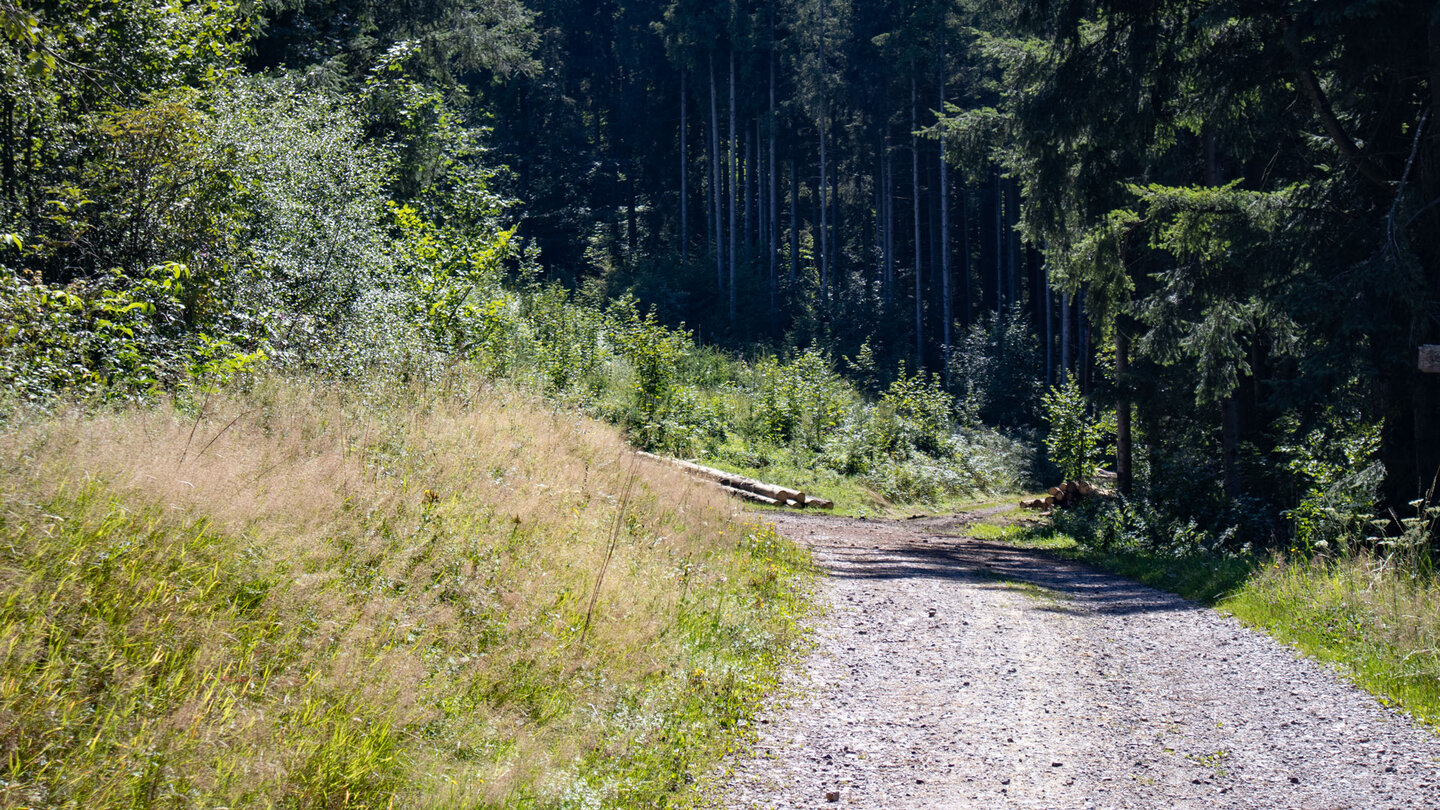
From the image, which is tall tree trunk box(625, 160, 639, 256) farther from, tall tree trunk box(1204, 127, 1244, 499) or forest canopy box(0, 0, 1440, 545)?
tall tree trunk box(1204, 127, 1244, 499)

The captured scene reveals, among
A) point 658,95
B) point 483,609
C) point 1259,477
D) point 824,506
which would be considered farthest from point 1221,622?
point 658,95

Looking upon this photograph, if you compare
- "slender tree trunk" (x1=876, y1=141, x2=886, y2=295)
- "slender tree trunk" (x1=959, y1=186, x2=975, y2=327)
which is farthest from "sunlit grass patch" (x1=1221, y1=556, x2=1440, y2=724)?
"slender tree trunk" (x1=959, y1=186, x2=975, y2=327)

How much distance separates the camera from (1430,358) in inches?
364

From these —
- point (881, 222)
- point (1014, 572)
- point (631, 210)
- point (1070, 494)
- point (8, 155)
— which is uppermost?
point (631, 210)

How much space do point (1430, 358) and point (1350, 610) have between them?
3826mm

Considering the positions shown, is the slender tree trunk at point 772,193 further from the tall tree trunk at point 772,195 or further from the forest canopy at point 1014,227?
the forest canopy at point 1014,227

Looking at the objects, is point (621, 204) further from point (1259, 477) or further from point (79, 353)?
point (79, 353)

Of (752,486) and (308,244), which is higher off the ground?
(308,244)

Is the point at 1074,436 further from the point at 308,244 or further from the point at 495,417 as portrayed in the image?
the point at 308,244

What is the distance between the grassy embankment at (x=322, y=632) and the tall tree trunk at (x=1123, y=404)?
1254cm

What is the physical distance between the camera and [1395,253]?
9.66 m

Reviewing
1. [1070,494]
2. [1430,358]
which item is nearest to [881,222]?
[1070,494]

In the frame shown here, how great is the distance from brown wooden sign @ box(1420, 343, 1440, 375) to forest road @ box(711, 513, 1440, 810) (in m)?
3.57

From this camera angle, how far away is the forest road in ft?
14.5
